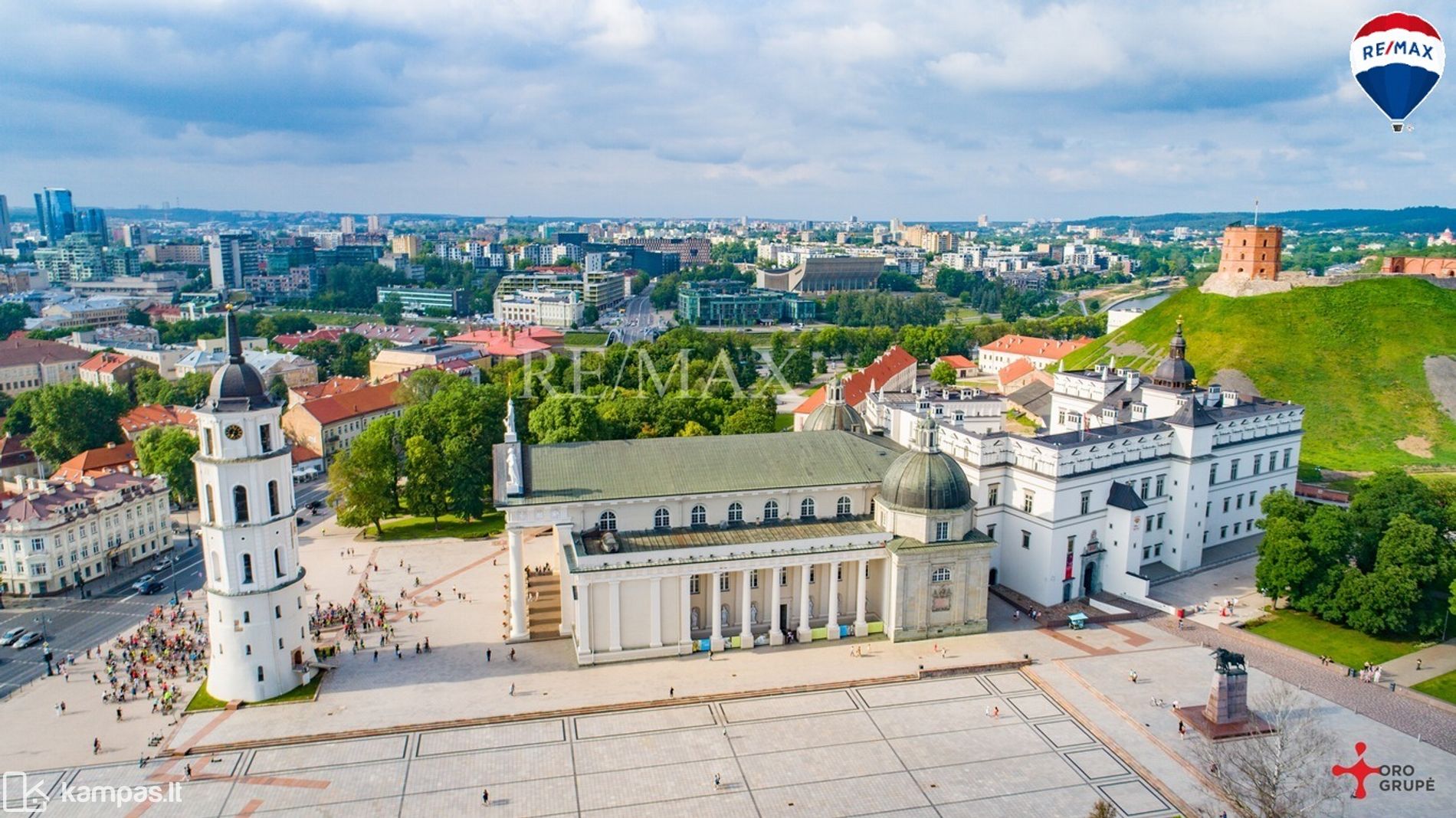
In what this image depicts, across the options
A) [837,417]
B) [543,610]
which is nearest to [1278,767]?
[837,417]

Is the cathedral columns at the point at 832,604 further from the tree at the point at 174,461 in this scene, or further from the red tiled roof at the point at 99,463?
the red tiled roof at the point at 99,463

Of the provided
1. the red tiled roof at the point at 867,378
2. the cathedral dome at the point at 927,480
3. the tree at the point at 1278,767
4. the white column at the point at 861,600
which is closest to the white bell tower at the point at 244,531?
the white column at the point at 861,600

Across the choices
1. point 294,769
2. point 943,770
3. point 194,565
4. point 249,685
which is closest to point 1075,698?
Answer: point 943,770

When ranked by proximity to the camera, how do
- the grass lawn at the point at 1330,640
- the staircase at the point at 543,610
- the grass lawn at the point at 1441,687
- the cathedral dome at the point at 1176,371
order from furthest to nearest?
the cathedral dome at the point at 1176,371, the staircase at the point at 543,610, the grass lawn at the point at 1330,640, the grass lawn at the point at 1441,687

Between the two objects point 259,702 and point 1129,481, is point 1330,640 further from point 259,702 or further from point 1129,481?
point 259,702

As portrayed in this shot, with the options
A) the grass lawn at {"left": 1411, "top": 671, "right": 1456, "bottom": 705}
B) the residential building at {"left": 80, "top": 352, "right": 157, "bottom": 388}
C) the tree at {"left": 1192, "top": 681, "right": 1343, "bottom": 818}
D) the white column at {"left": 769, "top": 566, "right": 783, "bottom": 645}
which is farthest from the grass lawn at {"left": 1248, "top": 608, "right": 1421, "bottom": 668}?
the residential building at {"left": 80, "top": 352, "right": 157, "bottom": 388}
